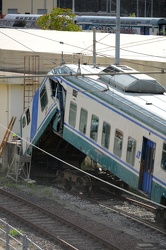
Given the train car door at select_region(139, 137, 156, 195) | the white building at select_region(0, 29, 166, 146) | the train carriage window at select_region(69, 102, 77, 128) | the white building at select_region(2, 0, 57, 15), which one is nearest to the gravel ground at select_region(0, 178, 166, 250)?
the train car door at select_region(139, 137, 156, 195)

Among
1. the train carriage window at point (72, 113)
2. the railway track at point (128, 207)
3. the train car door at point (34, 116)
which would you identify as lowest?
the railway track at point (128, 207)

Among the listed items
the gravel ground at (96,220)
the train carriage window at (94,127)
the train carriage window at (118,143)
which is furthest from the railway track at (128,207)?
the train carriage window at (94,127)

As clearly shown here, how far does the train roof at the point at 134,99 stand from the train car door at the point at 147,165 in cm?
54

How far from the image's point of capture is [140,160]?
21391mm

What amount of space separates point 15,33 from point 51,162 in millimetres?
12903

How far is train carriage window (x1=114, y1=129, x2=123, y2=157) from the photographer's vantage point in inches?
888

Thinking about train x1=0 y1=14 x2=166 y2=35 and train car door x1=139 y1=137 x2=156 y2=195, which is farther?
train x1=0 y1=14 x2=166 y2=35

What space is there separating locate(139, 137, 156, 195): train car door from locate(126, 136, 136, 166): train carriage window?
0.54m

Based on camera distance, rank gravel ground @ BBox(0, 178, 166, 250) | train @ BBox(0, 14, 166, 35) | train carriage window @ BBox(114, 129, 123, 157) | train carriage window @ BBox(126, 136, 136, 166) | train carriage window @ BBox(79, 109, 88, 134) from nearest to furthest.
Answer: gravel ground @ BBox(0, 178, 166, 250), train carriage window @ BBox(126, 136, 136, 166), train carriage window @ BBox(114, 129, 123, 157), train carriage window @ BBox(79, 109, 88, 134), train @ BBox(0, 14, 166, 35)

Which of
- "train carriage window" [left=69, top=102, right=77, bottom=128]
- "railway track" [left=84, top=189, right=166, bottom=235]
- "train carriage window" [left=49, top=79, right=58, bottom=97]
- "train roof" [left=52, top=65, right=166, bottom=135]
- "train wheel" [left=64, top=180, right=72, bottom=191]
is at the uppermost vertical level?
"train roof" [left=52, top=65, right=166, bottom=135]

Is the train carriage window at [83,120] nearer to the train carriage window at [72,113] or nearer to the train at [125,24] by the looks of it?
the train carriage window at [72,113]

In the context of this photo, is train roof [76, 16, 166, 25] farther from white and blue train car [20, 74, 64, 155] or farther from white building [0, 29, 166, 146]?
white and blue train car [20, 74, 64, 155]

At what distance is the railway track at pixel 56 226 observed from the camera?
19.4m

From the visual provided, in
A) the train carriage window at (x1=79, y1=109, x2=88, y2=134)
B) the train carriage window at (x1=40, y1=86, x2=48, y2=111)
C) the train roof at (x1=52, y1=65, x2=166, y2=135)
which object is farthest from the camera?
the train carriage window at (x1=40, y1=86, x2=48, y2=111)
